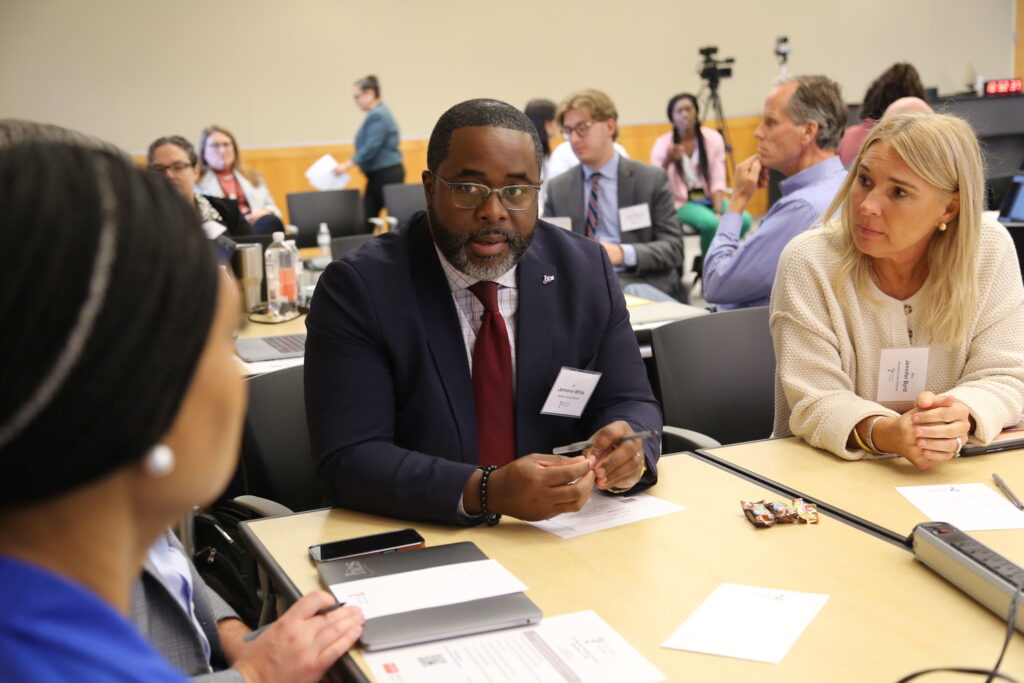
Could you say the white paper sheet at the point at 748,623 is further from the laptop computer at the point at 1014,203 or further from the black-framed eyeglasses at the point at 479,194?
the laptop computer at the point at 1014,203

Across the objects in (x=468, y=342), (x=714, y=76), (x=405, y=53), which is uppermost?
(x=405, y=53)

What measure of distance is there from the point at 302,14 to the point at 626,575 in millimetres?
9483

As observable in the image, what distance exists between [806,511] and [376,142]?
25.4 ft

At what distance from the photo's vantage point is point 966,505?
1723mm

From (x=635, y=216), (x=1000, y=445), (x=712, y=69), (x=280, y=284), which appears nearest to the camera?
(x=1000, y=445)

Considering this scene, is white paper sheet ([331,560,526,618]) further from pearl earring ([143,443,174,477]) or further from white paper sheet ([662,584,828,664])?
pearl earring ([143,443,174,477])

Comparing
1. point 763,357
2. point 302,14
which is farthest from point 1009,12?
point 763,357

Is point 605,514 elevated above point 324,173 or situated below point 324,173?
below

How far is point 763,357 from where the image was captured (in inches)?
105

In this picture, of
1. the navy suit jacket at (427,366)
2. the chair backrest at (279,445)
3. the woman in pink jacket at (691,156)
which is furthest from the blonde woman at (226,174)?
the navy suit jacket at (427,366)

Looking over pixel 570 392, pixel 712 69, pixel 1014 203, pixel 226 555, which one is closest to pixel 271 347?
pixel 226 555

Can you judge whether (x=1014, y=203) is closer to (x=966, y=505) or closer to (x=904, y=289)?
(x=904, y=289)

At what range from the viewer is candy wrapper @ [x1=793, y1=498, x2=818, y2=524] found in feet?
5.43

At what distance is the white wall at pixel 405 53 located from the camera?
914 cm
